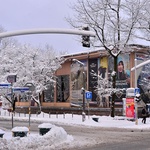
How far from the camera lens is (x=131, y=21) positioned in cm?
3503

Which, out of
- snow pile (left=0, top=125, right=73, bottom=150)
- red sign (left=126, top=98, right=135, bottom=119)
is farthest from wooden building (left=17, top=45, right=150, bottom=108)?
snow pile (left=0, top=125, right=73, bottom=150)

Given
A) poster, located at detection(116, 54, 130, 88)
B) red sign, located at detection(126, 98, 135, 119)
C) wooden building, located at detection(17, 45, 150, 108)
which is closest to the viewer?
red sign, located at detection(126, 98, 135, 119)

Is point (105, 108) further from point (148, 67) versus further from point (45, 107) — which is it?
point (45, 107)

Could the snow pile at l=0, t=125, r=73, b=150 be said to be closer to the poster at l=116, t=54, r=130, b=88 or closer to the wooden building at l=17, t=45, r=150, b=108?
the wooden building at l=17, t=45, r=150, b=108

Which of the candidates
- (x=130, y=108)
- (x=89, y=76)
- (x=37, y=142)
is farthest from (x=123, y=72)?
(x=37, y=142)

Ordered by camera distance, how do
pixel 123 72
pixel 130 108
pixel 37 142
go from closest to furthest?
pixel 37 142, pixel 130 108, pixel 123 72

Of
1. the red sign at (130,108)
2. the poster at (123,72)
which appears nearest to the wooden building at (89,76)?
the poster at (123,72)

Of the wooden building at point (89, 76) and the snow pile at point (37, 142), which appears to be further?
the wooden building at point (89, 76)

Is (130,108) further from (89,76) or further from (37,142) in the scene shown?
(37,142)

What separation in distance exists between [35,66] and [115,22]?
19491 mm

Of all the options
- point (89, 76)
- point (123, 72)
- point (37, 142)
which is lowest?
point (37, 142)

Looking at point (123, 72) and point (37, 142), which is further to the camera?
point (123, 72)

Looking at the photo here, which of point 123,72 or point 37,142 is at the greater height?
point 123,72

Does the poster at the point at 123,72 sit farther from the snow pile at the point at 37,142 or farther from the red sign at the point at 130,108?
the snow pile at the point at 37,142
